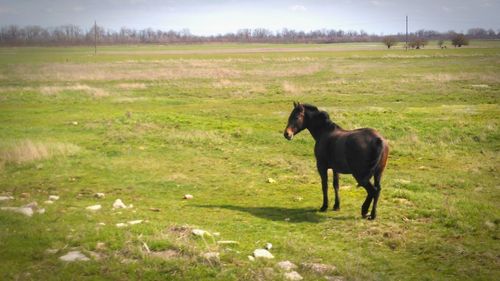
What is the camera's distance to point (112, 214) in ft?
32.3

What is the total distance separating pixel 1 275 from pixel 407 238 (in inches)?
272

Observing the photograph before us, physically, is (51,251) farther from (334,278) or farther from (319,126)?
(319,126)

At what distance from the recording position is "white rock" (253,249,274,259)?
747 cm

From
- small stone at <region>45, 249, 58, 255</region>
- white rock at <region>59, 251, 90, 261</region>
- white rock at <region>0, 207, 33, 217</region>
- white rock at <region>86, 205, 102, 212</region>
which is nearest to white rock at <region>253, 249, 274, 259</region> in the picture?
white rock at <region>59, 251, 90, 261</region>

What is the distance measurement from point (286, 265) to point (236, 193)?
515 cm

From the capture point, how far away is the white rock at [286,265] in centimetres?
707

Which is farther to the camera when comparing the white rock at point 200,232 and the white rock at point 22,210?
the white rock at point 22,210

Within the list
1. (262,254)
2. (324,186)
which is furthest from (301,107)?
(262,254)

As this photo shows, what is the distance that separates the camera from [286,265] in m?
7.17

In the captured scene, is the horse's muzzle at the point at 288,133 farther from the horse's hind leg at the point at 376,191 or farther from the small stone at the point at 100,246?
the small stone at the point at 100,246

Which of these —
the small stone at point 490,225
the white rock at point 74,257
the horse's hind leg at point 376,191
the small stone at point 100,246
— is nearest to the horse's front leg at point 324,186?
the horse's hind leg at point 376,191

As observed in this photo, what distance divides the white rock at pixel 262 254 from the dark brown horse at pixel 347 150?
288 centimetres

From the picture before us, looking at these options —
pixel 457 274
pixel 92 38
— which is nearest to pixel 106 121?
pixel 457 274

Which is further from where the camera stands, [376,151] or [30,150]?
[30,150]
